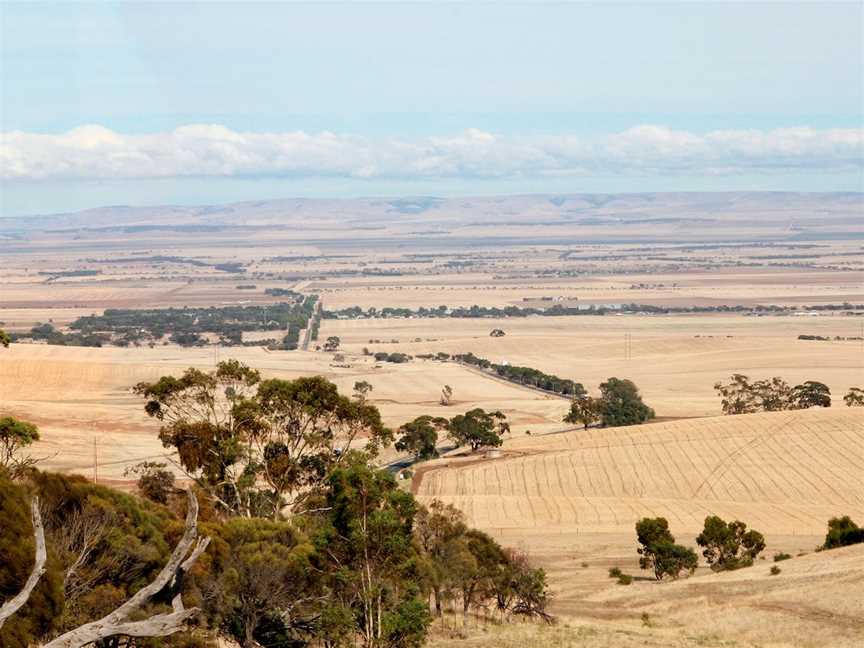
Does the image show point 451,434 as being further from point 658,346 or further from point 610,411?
point 658,346

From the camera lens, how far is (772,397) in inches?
3932

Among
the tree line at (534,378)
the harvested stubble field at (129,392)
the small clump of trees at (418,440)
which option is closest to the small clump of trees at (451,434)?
the small clump of trees at (418,440)

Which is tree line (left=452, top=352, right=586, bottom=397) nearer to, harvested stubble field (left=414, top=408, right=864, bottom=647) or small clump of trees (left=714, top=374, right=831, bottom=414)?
small clump of trees (left=714, top=374, right=831, bottom=414)

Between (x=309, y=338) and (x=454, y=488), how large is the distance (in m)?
105

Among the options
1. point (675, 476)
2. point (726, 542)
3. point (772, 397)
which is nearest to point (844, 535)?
point (726, 542)

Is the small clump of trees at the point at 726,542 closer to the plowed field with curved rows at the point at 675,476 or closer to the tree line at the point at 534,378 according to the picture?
the plowed field with curved rows at the point at 675,476

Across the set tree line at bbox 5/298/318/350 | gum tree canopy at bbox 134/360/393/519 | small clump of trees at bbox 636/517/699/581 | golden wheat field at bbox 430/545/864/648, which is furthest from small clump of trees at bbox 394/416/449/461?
tree line at bbox 5/298/318/350

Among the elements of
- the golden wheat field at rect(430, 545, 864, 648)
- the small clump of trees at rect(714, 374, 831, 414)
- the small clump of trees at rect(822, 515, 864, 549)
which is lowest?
the small clump of trees at rect(714, 374, 831, 414)

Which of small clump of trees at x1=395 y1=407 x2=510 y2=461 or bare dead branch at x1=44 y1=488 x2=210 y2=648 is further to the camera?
small clump of trees at x1=395 y1=407 x2=510 y2=461

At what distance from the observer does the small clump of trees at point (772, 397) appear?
96812 millimetres

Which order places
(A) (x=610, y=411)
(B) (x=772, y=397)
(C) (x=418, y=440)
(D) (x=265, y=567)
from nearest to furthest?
(D) (x=265, y=567) → (C) (x=418, y=440) → (A) (x=610, y=411) → (B) (x=772, y=397)

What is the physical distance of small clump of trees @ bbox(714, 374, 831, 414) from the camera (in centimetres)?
9681

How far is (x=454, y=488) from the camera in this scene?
65.4m

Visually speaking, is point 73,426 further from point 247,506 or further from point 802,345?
point 802,345
